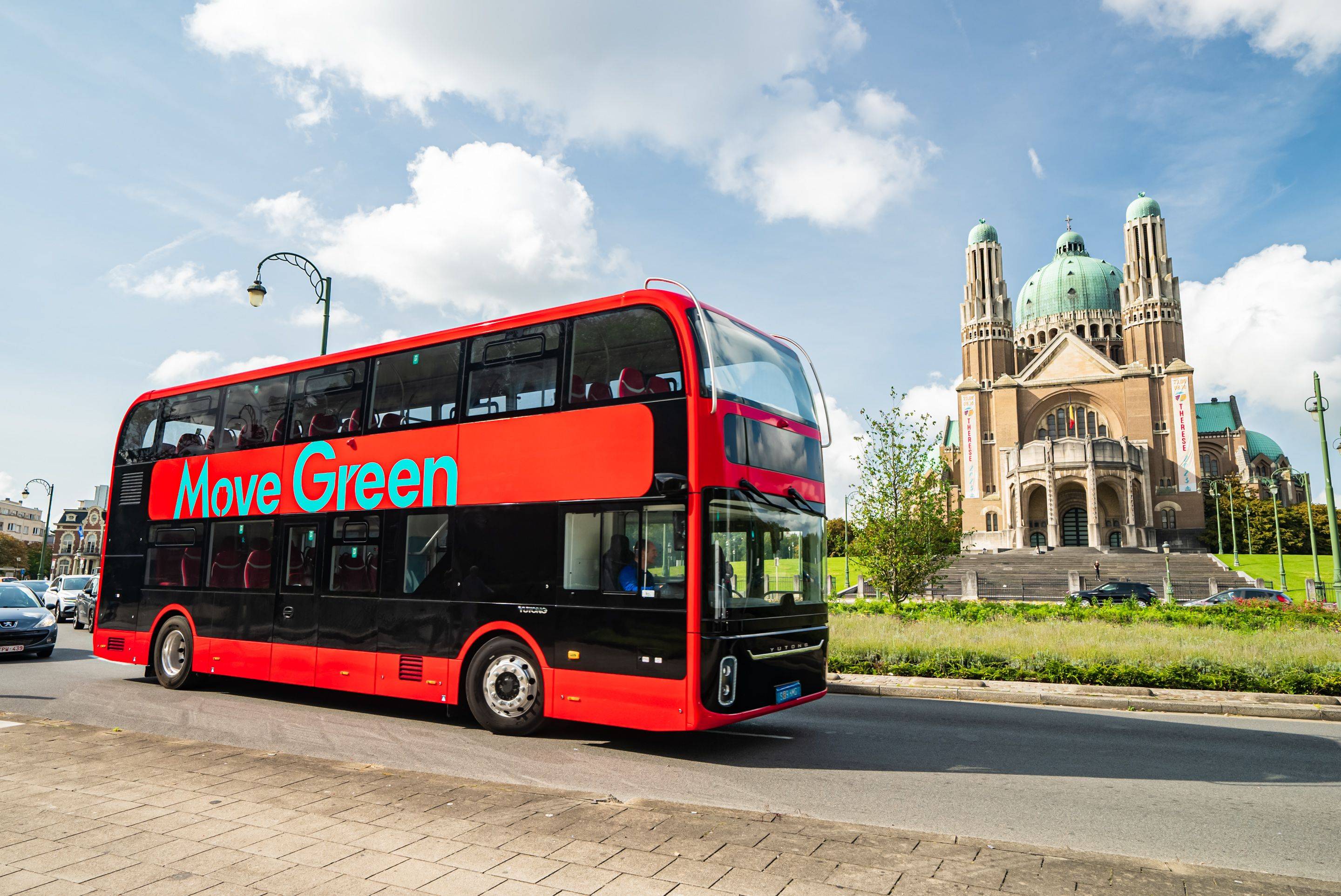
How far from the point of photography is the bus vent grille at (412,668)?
29.2 ft

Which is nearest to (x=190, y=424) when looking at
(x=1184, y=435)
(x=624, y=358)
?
(x=624, y=358)

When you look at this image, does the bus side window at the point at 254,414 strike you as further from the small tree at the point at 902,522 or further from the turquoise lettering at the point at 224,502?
the small tree at the point at 902,522

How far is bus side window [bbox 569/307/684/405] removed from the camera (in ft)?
24.9

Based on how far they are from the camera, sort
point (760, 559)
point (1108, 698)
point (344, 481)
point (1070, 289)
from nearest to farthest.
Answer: point (760, 559)
point (344, 481)
point (1108, 698)
point (1070, 289)

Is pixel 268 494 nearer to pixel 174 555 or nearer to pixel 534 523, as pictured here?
pixel 174 555

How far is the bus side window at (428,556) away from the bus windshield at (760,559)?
3.19 m

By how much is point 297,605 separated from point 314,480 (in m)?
1.55

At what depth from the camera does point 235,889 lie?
393 cm

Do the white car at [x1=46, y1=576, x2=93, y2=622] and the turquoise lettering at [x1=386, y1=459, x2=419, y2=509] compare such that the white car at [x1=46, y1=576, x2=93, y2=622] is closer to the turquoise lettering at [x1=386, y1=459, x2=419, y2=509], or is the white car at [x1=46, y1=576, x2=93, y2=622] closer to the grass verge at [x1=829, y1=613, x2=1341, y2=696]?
the turquoise lettering at [x1=386, y1=459, x2=419, y2=509]

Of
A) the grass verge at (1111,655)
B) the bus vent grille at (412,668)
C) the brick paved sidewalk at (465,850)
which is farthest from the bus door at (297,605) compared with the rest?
the grass verge at (1111,655)

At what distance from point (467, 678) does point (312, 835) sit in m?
3.92

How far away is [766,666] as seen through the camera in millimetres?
7637

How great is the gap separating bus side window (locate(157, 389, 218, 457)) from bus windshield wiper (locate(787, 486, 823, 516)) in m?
8.15

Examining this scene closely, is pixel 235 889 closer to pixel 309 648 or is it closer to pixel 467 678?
pixel 467 678
